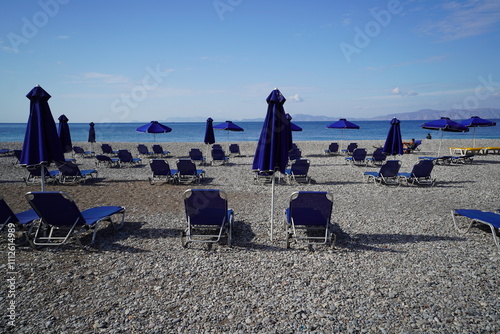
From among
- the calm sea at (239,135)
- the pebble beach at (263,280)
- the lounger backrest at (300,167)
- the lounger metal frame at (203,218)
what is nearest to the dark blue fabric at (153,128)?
the lounger backrest at (300,167)

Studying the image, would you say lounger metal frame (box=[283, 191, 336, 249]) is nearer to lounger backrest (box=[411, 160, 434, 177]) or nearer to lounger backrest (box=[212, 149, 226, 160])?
lounger backrest (box=[411, 160, 434, 177])

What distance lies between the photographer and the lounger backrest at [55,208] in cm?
425

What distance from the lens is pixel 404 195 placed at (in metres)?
8.38

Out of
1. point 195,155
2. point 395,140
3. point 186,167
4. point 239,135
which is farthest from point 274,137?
point 239,135

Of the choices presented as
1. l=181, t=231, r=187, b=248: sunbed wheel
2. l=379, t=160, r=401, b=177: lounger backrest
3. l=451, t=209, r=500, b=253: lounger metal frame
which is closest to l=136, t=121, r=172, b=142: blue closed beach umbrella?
l=379, t=160, r=401, b=177: lounger backrest

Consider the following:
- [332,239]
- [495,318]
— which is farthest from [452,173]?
[495,318]

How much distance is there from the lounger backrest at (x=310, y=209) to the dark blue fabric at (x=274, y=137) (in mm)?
689

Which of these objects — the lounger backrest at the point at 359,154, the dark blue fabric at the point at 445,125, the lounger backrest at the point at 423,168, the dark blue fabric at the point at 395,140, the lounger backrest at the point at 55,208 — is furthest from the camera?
the lounger backrest at the point at 359,154

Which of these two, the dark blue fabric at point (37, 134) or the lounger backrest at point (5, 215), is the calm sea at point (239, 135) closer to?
the dark blue fabric at point (37, 134)

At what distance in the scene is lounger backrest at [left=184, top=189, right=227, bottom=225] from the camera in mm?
4707

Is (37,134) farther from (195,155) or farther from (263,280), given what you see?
(195,155)

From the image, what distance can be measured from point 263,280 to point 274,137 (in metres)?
2.34

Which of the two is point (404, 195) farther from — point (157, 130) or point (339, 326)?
point (157, 130)

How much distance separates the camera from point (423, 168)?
9445 millimetres
